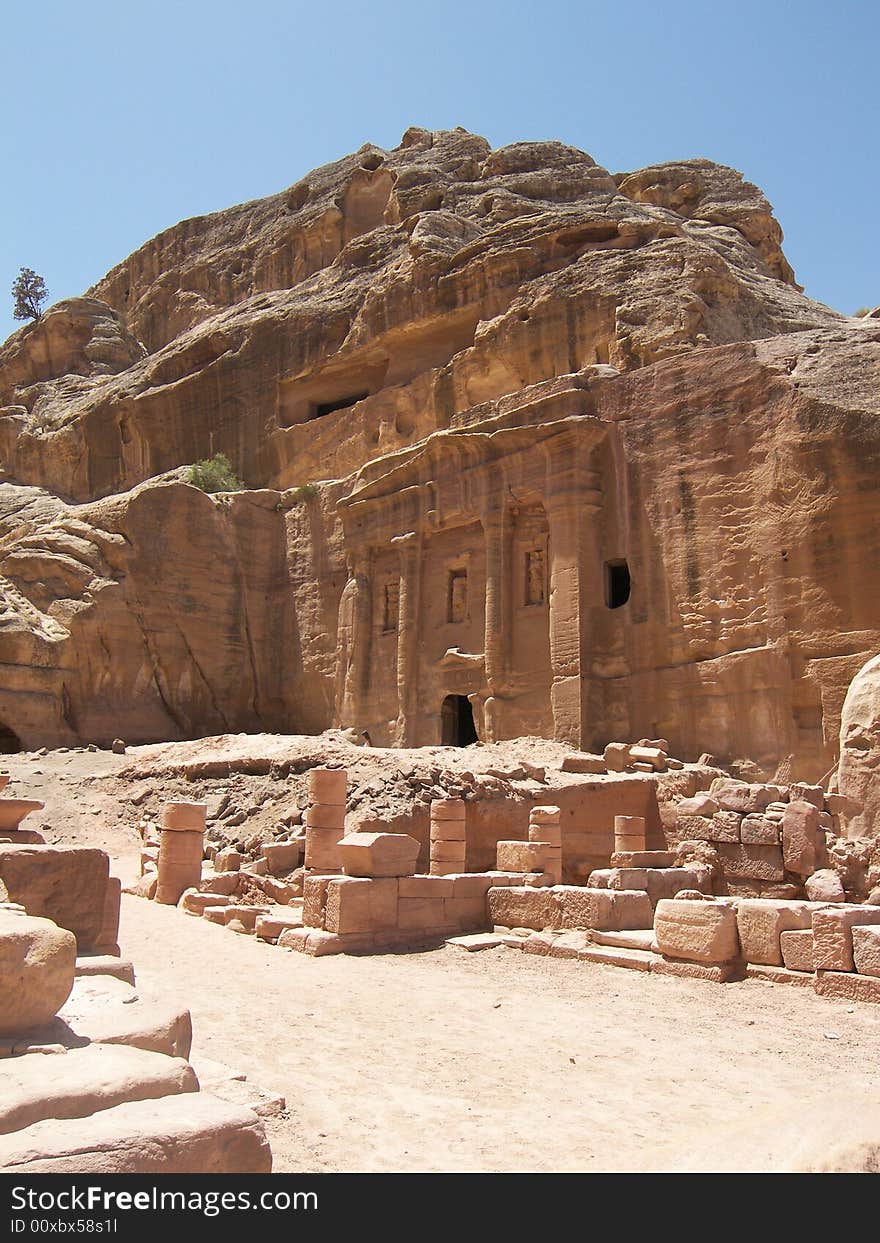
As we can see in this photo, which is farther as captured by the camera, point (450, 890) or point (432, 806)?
point (432, 806)

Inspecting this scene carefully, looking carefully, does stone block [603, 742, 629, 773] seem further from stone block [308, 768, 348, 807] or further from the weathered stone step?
the weathered stone step

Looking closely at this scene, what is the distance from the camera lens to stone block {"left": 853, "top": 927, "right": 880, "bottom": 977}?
8.41 meters

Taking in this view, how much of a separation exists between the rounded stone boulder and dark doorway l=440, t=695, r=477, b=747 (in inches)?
739

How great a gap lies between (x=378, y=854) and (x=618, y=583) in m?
11.9

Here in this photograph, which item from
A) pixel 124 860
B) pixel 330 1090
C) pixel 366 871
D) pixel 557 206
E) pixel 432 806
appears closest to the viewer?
pixel 330 1090

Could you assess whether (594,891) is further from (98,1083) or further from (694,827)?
(98,1083)

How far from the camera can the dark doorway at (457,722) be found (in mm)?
23469

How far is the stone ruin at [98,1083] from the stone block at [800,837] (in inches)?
309

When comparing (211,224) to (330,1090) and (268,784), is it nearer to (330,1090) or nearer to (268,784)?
(268,784)

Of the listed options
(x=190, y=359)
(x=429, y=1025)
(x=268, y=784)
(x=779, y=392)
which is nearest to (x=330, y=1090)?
(x=429, y=1025)

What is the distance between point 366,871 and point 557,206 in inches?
912

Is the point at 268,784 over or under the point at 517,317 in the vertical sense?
under

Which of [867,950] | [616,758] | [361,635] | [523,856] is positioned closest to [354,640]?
[361,635]

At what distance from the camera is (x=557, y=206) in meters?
28.6
